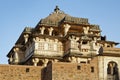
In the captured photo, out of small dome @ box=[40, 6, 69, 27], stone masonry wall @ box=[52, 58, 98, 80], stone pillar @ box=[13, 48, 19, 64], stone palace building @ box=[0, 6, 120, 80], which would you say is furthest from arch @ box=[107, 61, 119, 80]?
stone pillar @ box=[13, 48, 19, 64]

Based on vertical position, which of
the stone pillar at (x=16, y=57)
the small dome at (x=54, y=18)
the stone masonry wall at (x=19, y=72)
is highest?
the small dome at (x=54, y=18)

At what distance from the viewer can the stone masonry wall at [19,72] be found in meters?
25.1

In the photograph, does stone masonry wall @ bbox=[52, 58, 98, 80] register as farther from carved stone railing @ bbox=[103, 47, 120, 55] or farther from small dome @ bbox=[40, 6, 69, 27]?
small dome @ bbox=[40, 6, 69, 27]

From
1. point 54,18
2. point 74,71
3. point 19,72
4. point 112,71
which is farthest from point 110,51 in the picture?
point 54,18

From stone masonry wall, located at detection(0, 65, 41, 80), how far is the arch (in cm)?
620

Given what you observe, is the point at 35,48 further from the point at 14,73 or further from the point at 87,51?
the point at 14,73

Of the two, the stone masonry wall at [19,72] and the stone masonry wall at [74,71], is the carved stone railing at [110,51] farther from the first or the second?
the stone masonry wall at [19,72]

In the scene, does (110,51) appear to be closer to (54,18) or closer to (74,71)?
(74,71)

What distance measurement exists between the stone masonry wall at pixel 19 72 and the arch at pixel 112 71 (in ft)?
20.3

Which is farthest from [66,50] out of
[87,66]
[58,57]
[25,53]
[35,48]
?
[87,66]

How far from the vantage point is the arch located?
26969 mm

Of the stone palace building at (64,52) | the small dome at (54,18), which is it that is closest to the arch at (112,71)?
the stone palace building at (64,52)

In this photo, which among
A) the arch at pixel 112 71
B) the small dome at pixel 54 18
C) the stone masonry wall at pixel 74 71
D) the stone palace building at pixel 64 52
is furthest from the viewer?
the small dome at pixel 54 18

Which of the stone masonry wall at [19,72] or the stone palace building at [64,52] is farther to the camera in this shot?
the stone palace building at [64,52]
